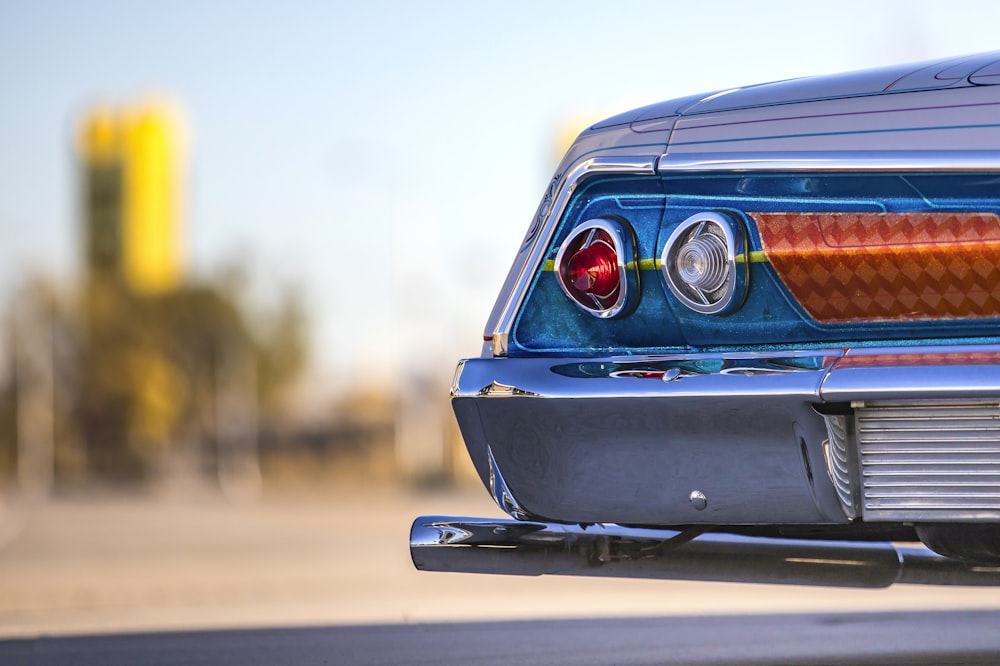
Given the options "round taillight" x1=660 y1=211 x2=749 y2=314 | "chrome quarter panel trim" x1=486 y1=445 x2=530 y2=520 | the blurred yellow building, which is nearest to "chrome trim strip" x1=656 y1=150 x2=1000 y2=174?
"round taillight" x1=660 y1=211 x2=749 y2=314

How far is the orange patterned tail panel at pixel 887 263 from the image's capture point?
2.69m

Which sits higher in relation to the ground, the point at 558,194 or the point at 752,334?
the point at 558,194

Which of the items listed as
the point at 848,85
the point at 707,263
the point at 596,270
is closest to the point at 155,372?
the point at 596,270

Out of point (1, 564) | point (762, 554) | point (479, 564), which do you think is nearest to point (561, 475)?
point (479, 564)

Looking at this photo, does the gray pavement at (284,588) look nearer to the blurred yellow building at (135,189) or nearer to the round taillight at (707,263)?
the round taillight at (707,263)

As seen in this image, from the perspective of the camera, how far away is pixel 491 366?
3.05m

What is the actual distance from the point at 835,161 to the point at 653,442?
0.64 m

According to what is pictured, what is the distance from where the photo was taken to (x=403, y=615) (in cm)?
602

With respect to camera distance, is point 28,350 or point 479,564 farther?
point 28,350

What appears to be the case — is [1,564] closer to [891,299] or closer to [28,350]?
[891,299]

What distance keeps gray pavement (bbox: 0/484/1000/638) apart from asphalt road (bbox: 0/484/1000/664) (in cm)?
2

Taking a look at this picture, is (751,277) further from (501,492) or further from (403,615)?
(403,615)

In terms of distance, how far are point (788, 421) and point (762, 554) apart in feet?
2.43

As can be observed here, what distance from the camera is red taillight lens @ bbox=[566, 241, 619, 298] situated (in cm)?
304
